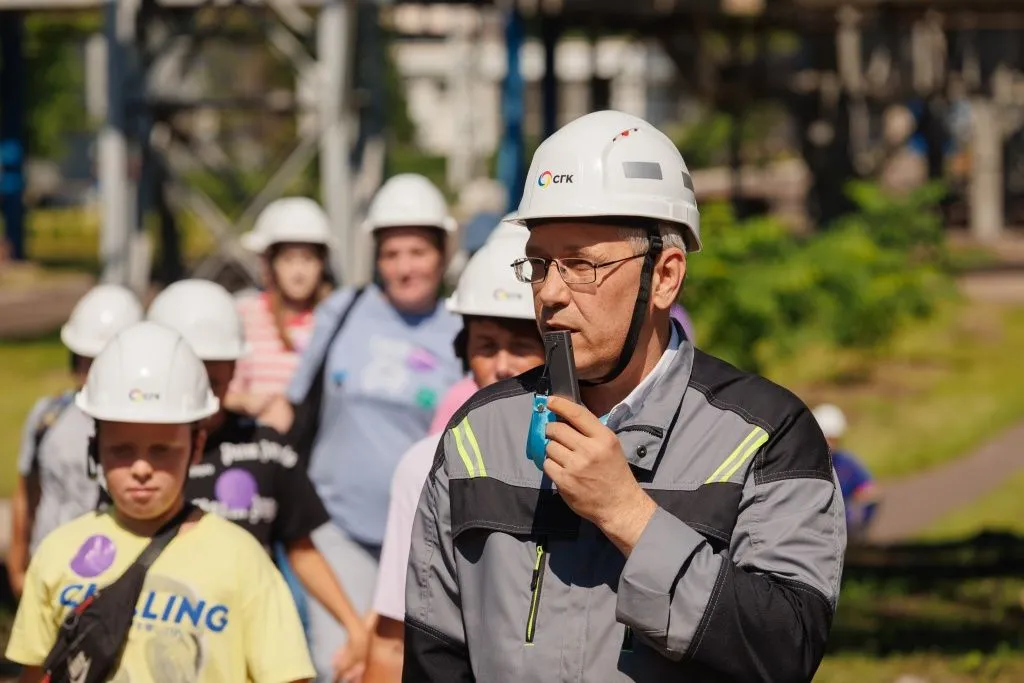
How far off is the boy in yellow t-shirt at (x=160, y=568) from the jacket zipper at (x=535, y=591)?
123cm

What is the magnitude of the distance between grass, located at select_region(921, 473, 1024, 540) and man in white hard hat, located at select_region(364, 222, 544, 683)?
8.82 metres

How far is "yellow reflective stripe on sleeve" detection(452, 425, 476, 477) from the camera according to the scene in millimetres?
3154

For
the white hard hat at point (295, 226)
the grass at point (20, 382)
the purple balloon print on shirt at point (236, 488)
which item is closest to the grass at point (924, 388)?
the grass at point (20, 382)

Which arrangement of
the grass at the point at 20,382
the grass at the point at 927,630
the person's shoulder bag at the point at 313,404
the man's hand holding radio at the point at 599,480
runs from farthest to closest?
the grass at the point at 20,382 < the grass at the point at 927,630 < the person's shoulder bag at the point at 313,404 < the man's hand holding radio at the point at 599,480

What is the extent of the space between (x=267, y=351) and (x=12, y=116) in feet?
89.9

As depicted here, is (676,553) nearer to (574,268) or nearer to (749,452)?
(749,452)

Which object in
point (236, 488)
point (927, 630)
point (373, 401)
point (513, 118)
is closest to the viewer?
point (236, 488)

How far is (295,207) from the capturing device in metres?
7.49

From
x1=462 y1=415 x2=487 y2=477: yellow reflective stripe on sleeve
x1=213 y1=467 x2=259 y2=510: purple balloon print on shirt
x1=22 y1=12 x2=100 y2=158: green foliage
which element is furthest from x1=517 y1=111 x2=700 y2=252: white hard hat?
x1=22 y1=12 x2=100 y2=158: green foliage

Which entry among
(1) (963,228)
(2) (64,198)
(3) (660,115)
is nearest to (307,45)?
(1) (963,228)

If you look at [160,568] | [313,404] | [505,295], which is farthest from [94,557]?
[313,404]

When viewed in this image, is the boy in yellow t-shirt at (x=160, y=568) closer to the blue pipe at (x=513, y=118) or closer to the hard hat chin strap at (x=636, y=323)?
the hard hat chin strap at (x=636, y=323)

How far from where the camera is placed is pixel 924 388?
19.3 meters

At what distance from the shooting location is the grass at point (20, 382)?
16.8m
